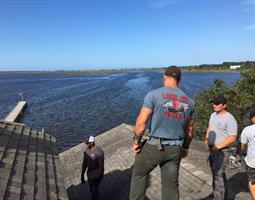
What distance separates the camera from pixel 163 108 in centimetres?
437

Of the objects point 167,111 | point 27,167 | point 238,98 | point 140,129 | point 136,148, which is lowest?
point 238,98

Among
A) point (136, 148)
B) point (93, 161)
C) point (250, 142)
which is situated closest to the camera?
point (136, 148)

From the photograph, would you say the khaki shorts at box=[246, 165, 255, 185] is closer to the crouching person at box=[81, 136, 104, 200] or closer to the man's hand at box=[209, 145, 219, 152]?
the man's hand at box=[209, 145, 219, 152]

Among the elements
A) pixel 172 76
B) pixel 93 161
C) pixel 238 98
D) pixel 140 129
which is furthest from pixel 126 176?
pixel 238 98

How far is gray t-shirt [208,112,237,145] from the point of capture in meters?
6.20

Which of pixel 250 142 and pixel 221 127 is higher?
pixel 221 127

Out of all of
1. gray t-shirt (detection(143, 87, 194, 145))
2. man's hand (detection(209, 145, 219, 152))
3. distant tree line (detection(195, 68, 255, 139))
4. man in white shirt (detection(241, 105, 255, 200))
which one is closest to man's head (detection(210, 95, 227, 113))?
man in white shirt (detection(241, 105, 255, 200))

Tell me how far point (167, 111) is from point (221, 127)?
7.71 feet

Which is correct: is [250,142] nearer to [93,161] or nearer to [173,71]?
[173,71]

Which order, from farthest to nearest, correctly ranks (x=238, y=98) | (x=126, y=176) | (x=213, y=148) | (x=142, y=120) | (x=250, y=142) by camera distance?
(x=238, y=98)
(x=126, y=176)
(x=213, y=148)
(x=250, y=142)
(x=142, y=120)

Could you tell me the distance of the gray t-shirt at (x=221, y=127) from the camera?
6.20 metres

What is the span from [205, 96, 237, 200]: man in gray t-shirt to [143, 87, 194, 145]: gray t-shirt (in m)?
1.95

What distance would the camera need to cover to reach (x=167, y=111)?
14.4 feet

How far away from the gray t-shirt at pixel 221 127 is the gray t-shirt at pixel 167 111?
1.99m
